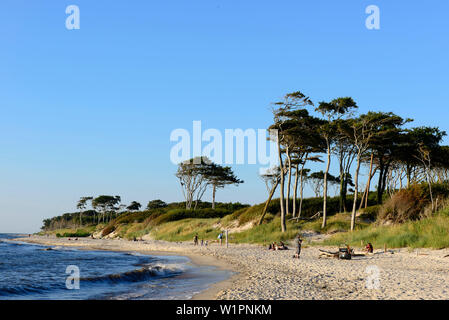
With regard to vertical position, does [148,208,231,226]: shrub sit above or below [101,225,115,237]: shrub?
above

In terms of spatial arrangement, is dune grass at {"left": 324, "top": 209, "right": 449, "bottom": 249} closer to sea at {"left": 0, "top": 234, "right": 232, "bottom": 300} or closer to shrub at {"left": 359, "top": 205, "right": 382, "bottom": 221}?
shrub at {"left": 359, "top": 205, "right": 382, "bottom": 221}

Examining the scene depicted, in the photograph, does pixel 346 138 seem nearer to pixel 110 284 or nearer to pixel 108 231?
pixel 110 284

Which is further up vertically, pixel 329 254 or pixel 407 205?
pixel 407 205

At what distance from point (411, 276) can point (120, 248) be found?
33.3 m

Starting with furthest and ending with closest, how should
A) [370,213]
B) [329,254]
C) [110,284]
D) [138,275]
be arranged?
1. [370,213]
2. [329,254]
3. [138,275]
4. [110,284]

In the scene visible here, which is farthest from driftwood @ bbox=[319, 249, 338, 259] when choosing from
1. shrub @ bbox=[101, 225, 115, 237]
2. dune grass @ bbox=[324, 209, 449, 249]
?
shrub @ bbox=[101, 225, 115, 237]

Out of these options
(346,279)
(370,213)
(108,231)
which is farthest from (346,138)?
(108,231)

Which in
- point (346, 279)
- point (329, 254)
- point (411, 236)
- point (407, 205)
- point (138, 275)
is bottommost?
point (138, 275)

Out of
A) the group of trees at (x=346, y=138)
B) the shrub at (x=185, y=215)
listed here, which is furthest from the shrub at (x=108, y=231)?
the group of trees at (x=346, y=138)

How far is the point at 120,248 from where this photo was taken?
133ft

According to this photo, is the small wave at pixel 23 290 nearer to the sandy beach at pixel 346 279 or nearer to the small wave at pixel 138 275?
the small wave at pixel 138 275
